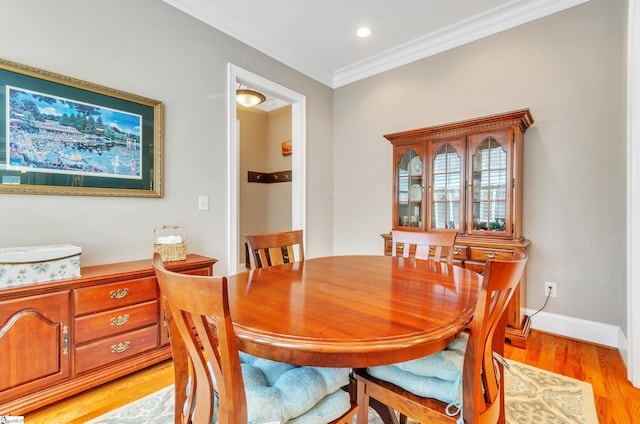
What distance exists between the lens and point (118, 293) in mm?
1817

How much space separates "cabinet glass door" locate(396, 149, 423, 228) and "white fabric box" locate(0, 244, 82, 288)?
2.65m

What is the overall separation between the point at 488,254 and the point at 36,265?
9.78 feet

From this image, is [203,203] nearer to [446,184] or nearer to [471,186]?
[446,184]

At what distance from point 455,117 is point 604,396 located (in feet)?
7.99

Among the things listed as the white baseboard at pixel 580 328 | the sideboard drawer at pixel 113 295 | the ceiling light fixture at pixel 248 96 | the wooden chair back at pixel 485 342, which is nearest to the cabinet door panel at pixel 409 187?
the white baseboard at pixel 580 328

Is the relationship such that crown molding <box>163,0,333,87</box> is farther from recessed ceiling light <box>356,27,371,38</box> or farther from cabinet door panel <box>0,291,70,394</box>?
cabinet door panel <box>0,291,70,394</box>

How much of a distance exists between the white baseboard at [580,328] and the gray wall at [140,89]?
9.39 feet

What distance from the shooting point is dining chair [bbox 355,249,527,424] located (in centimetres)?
84

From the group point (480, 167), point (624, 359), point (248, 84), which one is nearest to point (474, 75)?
point (480, 167)

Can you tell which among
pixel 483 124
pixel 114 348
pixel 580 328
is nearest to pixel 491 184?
pixel 483 124

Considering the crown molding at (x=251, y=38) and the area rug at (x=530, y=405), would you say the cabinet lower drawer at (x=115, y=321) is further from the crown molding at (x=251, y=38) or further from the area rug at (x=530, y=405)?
the crown molding at (x=251, y=38)

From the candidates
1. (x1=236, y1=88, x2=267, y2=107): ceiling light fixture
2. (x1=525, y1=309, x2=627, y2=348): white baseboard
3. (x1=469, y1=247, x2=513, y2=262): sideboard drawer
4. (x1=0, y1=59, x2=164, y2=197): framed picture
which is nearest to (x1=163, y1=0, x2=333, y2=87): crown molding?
(x1=236, y1=88, x2=267, y2=107): ceiling light fixture

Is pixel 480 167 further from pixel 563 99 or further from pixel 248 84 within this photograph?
pixel 248 84

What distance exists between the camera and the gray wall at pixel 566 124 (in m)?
2.31
